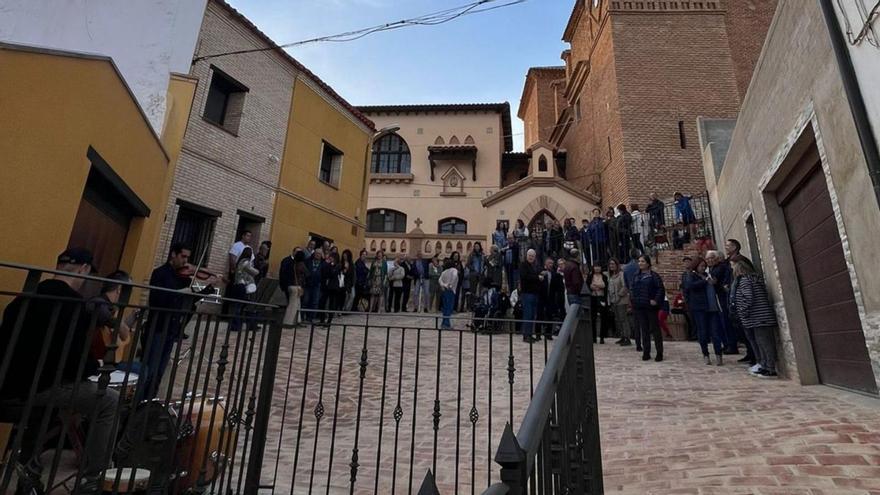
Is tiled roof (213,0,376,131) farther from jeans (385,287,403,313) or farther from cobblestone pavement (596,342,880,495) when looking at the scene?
cobblestone pavement (596,342,880,495)

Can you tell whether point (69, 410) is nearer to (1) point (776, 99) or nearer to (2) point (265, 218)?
(1) point (776, 99)

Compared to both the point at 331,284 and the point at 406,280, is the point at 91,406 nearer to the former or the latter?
A: the point at 331,284

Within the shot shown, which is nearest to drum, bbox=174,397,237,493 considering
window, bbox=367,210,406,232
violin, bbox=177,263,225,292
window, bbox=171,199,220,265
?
violin, bbox=177,263,225,292

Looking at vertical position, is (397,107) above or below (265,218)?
above

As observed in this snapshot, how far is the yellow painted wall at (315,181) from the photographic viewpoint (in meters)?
14.2

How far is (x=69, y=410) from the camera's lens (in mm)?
2027

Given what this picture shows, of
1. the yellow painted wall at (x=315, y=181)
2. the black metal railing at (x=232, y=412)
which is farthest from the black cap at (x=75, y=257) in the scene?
the yellow painted wall at (x=315, y=181)

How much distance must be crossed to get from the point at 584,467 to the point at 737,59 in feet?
82.0

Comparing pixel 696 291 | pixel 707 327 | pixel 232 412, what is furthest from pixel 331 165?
pixel 232 412

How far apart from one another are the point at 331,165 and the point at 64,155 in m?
12.4

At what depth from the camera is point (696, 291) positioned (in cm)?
769

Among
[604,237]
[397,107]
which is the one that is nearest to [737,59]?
[604,237]

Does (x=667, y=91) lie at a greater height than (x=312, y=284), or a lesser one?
greater

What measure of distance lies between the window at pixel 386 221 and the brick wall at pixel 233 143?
13119 mm
